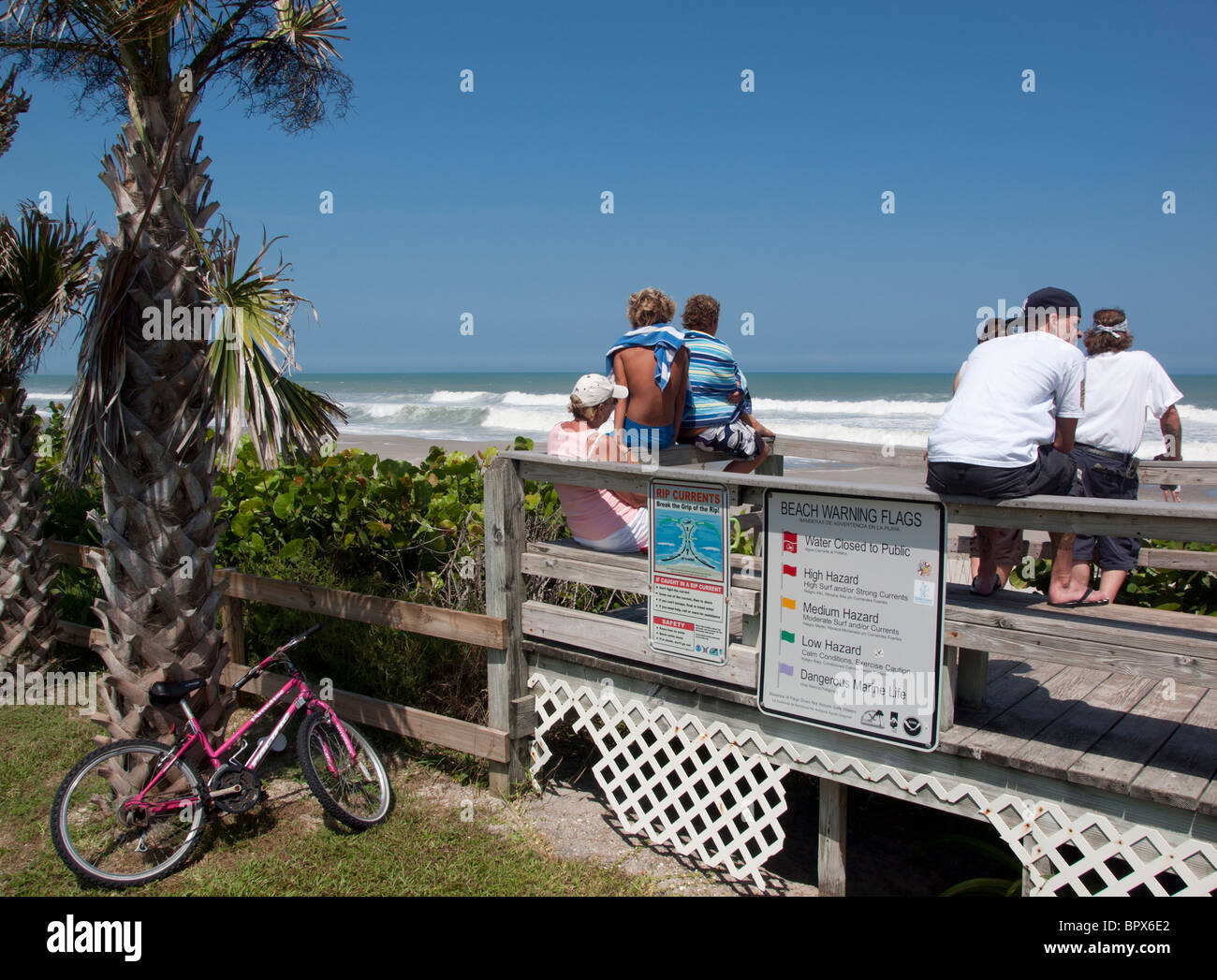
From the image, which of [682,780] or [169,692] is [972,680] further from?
[169,692]

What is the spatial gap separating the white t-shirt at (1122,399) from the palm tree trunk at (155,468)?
16.3 feet

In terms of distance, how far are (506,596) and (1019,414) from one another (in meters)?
2.71

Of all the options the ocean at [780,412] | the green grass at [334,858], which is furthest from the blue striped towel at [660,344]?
the ocean at [780,412]

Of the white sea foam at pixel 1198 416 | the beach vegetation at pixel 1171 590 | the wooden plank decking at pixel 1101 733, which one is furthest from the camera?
the white sea foam at pixel 1198 416

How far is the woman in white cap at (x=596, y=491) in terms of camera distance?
4.91 m

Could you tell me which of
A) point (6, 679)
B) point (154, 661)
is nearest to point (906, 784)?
point (154, 661)

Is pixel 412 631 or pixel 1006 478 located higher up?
pixel 1006 478

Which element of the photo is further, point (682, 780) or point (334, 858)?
point (682, 780)

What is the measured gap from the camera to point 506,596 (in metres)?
4.86

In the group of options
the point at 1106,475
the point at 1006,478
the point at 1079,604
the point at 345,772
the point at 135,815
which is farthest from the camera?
the point at 1106,475

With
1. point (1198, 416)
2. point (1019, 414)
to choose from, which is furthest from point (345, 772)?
point (1198, 416)

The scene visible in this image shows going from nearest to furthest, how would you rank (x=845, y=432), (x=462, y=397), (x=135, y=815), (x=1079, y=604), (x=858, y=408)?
(x=135, y=815) → (x=1079, y=604) → (x=845, y=432) → (x=858, y=408) → (x=462, y=397)

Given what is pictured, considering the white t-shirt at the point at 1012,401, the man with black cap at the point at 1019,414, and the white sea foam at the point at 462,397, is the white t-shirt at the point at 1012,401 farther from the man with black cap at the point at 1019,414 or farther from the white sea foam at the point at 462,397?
the white sea foam at the point at 462,397
